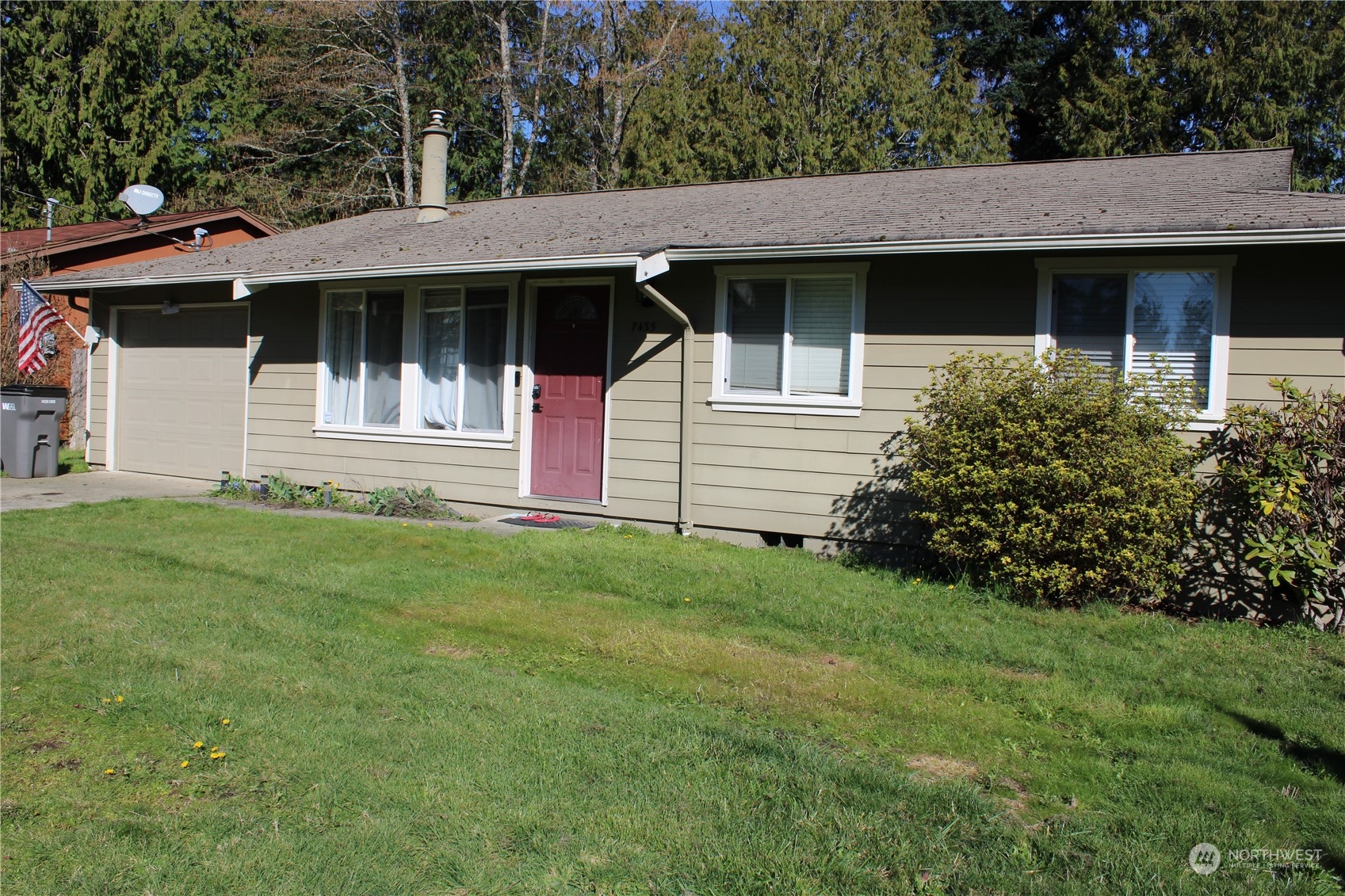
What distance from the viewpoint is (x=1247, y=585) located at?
6.67m

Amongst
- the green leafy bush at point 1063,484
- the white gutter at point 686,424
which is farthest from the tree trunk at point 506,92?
the green leafy bush at point 1063,484

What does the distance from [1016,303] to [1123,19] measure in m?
17.6

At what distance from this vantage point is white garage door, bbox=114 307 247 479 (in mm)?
11438

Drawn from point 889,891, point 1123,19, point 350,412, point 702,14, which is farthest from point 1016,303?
point 702,14

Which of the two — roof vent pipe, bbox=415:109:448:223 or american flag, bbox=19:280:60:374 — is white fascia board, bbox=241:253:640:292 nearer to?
roof vent pipe, bbox=415:109:448:223

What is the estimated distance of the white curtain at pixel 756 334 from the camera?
838 cm

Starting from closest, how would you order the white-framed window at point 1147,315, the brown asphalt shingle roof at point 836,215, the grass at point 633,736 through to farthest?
1. the grass at point 633,736
2. the white-framed window at point 1147,315
3. the brown asphalt shingle roof at point 836,215

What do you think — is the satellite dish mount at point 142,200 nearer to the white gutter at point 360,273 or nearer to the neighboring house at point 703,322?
the white gutter at point 360,273

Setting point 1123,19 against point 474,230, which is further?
point 1123,19

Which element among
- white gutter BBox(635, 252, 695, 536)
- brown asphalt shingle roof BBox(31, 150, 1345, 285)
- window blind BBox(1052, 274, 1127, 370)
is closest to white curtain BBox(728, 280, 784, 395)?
white gutter BBox(635, 252, 695, 536)

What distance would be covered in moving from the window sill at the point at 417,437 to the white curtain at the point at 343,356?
135mm

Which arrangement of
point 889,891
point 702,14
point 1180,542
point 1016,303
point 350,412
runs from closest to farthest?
1. point 889,891
2. point 1180,542
3. point 1016,303
4. point 350,412
5. point 702,14

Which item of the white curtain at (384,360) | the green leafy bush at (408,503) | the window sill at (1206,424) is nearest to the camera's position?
the window sill at (1206,424)

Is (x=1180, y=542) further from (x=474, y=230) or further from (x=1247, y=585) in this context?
(x=474, y=230)
